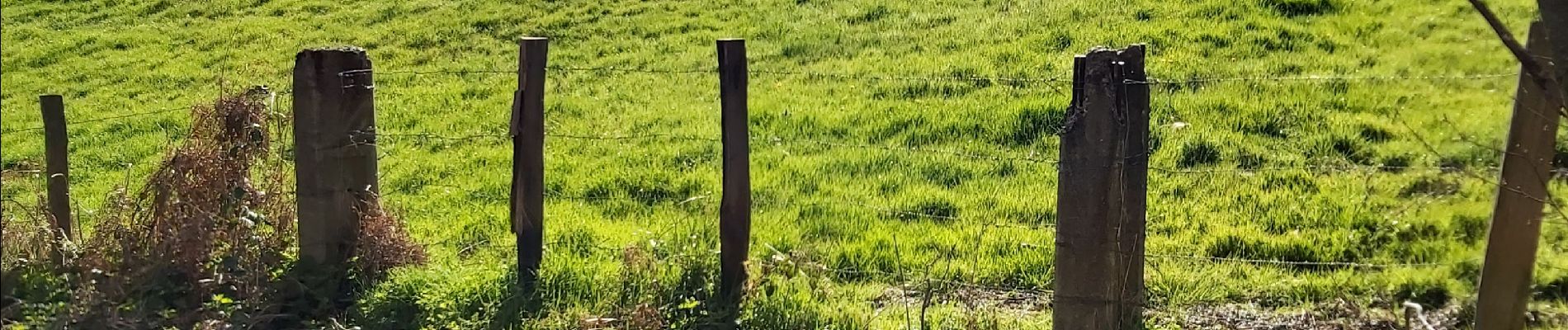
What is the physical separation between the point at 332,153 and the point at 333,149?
0.05ft

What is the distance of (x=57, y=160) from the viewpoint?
19.1 ft

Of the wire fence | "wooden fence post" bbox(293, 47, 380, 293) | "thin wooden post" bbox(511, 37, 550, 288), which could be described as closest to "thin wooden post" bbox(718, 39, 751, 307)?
the wire fence

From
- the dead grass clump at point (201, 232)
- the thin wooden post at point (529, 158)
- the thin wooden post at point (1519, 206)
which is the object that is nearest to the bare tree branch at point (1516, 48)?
the thin wooden post at point (1519, 206)

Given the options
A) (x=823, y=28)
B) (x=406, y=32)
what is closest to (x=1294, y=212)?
(x=823, y=28)

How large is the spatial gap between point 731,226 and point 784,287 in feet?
1.25

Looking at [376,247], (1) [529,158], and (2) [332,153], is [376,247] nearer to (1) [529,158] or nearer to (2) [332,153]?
(2) [332,153]

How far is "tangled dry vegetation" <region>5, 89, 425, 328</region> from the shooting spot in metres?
4.99

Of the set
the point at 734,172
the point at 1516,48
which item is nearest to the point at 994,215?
the point at 734,172

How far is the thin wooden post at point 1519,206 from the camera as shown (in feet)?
12.9

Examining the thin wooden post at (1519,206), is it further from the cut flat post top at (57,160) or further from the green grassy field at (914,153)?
the cut flat post top at (57,160)

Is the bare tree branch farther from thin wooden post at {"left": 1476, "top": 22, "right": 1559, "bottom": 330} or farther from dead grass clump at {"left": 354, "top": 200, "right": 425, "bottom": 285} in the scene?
dead grass clump at {"left": 354, "top": 200, "right": 425, "bottom": 285}

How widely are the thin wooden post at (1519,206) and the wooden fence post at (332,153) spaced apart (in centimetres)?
444

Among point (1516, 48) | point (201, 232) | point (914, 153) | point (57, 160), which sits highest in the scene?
point (1516, 48)

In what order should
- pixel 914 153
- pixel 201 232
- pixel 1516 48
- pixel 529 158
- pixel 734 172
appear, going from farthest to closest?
pixel 914 153
pixel 529 158
pixel 201 232
pixel 734 172
pixel 1516 48
